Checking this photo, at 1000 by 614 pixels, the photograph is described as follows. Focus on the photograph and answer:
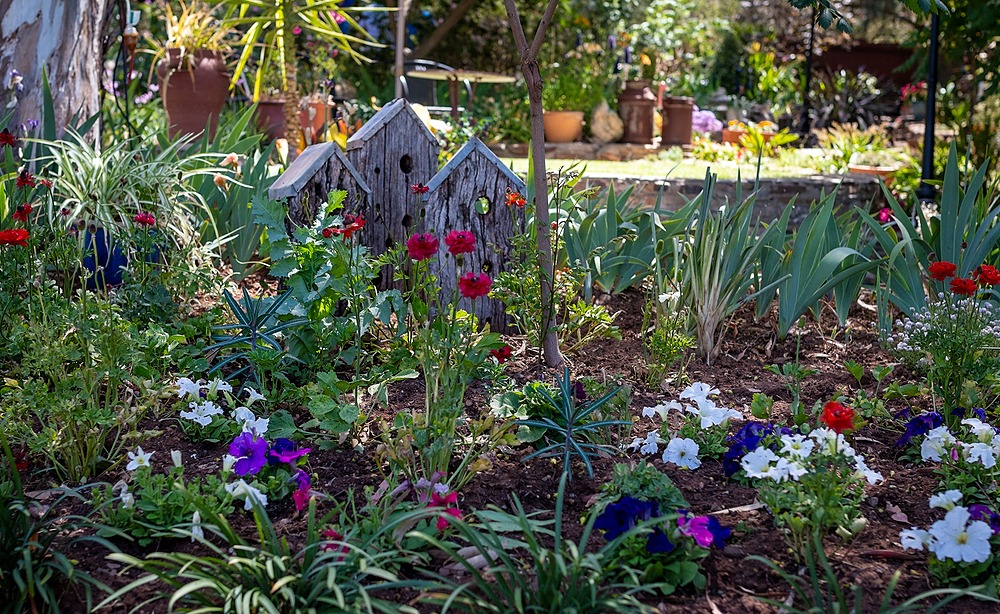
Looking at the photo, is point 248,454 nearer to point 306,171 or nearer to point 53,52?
point 306,171

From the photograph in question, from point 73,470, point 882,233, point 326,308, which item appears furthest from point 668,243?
point 73,470

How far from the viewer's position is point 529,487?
2014 mm

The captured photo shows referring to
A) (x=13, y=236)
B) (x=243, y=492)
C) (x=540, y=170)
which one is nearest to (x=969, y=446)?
(x=540, y=170)

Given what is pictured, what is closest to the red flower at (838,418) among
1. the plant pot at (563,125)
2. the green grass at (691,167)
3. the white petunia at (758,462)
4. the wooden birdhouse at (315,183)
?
the white petunia at (758,462)

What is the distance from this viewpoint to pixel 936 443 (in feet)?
6.76

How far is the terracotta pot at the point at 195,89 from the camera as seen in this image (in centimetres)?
630

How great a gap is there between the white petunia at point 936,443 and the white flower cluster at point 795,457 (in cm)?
26

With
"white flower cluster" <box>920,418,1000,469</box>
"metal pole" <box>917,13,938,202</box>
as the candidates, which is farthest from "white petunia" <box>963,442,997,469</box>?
"metal pole" <box>917,13,938,202</box>

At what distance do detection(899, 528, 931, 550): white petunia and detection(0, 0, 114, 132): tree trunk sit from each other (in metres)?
3.97

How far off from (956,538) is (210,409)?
5.42 feet

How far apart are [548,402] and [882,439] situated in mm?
913

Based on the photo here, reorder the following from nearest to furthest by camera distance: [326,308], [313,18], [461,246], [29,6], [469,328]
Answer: [461,246]
[469,328]
[326,308]
[29,6]
[313,18]

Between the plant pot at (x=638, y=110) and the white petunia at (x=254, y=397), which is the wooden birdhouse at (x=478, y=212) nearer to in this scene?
the white petunia at (x=254, y=397)

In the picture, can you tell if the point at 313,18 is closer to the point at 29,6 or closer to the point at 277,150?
the point at 277,150
